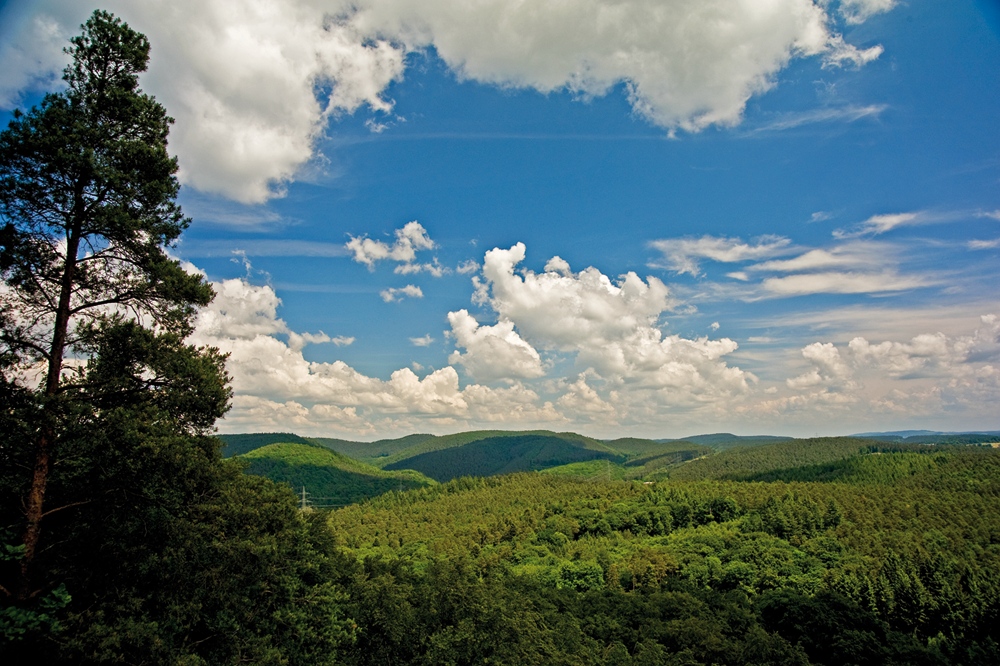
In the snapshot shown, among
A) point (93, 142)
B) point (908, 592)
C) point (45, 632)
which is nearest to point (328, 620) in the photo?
point (45, 632)

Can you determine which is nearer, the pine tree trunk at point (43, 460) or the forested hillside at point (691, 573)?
the pine tree trunk at point (43, 460)

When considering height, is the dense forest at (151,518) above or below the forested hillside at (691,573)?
above

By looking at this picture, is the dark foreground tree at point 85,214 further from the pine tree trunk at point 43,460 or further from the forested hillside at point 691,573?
the forested hillside at point 691,573

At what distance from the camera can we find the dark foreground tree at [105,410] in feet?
38.7

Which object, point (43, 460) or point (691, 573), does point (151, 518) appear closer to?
point (43, 460)

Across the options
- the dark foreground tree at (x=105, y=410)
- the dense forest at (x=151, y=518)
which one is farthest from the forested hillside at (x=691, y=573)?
the dark foreground tree at (x=105, y=410)

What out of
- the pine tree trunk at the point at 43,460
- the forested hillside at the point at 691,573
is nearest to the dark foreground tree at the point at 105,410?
the pine tree trunk at the point at 43,460

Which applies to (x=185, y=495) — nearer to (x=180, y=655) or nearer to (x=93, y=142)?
(x=180, y=655)

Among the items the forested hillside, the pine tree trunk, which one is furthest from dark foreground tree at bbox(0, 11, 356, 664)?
the forested hillside

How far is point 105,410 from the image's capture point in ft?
41.6

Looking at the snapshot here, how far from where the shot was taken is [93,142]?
13430 mm

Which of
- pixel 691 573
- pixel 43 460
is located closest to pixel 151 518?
pixel 43 460

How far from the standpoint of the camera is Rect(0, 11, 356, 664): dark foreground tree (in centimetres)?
1180

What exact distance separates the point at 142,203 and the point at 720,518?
125881mm
